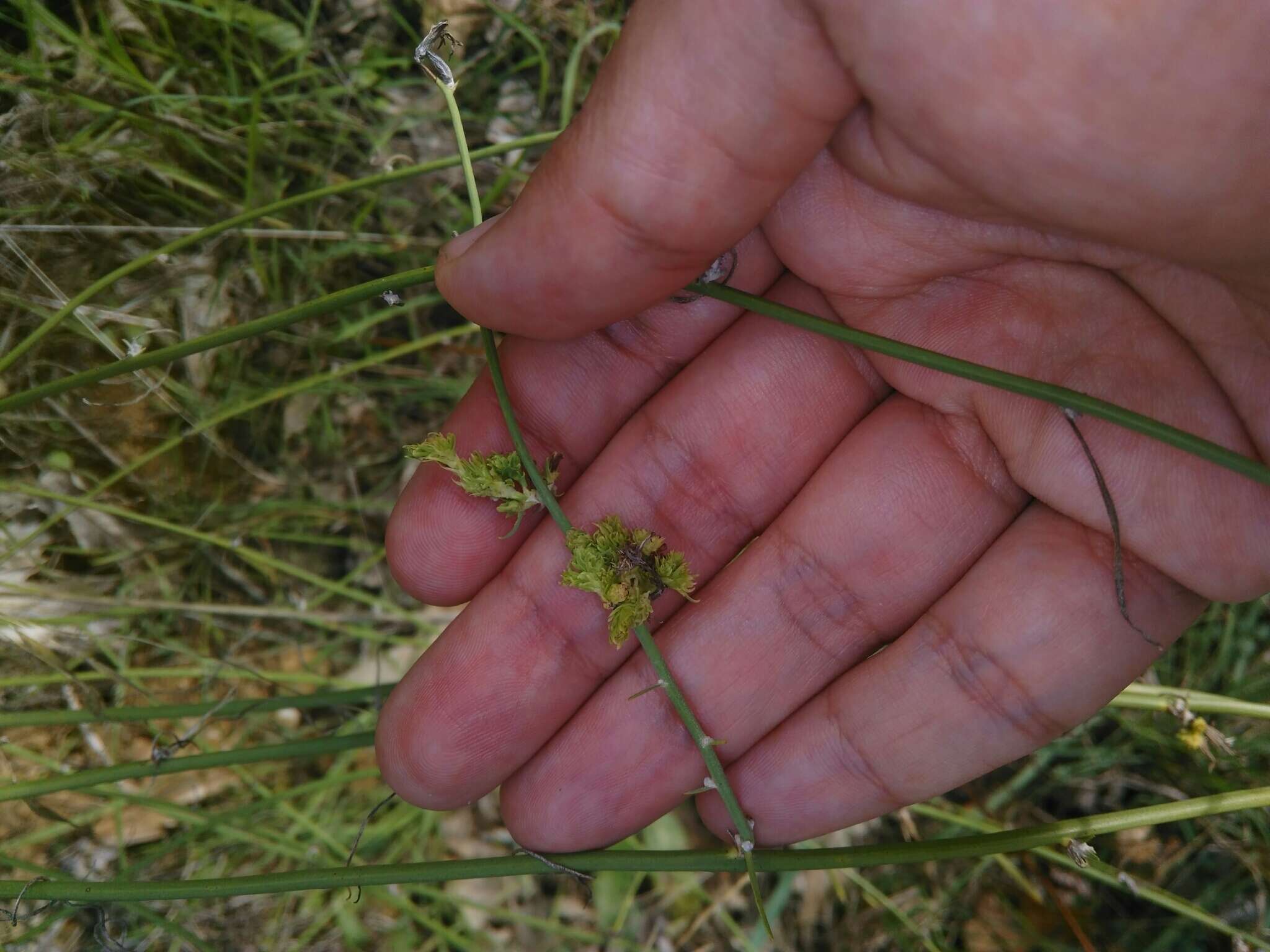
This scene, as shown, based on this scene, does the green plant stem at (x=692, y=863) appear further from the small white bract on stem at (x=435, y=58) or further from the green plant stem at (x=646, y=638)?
the small white bract on stem at (x=435, y=58)

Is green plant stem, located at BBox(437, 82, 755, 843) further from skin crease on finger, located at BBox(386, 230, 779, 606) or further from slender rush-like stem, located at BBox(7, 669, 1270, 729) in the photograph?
slender rush-like stem, located at BBox(7, 669, 1270, 729)

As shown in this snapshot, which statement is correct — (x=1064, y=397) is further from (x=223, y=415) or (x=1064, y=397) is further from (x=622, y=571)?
(x=223, y=415)

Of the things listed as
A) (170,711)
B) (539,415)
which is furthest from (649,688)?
(170,711)

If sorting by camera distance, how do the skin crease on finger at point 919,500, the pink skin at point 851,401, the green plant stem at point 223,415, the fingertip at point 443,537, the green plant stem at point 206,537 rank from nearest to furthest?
the pink skin at point 851,401
the skin crease on finger at point 919,500
the fingertip at point 443,537
the green plant stem at point 206,537
the green plant stem at point 223,415

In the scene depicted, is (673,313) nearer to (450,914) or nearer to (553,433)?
(553,433)

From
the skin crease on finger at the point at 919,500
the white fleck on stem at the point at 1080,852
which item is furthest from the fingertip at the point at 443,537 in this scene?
the white fleck on stem at the point at 1080,852

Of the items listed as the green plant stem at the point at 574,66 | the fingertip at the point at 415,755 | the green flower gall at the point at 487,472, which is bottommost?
the fingertip at the point at 415,755

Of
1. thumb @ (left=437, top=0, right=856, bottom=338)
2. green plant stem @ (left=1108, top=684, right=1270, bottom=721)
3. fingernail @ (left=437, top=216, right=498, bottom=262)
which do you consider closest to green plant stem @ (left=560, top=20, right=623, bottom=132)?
fingernail @ (left=437, top=216, right=498, bottom=262)

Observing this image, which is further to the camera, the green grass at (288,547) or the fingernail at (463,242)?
the green grass at (288,547)
